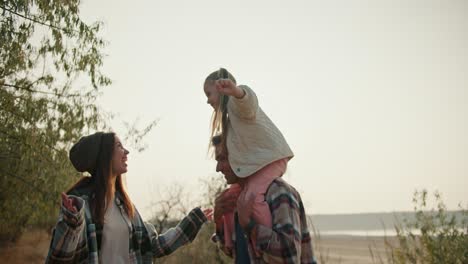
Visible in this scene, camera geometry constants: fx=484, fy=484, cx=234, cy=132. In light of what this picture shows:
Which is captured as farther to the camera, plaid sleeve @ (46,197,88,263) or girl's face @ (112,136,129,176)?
girl's face @ (112,136,129,176)

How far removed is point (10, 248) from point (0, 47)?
397 inches

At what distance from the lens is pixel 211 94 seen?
3.32m

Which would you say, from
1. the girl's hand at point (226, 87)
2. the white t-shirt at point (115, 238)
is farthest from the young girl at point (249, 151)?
the white t-shirt at point (115, 238)

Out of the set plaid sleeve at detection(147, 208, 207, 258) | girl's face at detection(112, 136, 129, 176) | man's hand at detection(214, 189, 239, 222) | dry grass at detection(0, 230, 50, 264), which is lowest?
dry grass at detection(0, 230, 50, 264)

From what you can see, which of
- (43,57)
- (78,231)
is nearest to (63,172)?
(43,57)

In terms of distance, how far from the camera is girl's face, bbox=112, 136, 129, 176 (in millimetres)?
3746

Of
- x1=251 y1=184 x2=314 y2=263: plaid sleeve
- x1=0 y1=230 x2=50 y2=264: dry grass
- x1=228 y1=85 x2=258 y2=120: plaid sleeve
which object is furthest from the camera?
x1=0 y1=230 x2=50 y2=264: dry grass

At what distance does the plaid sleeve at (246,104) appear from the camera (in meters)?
2.85

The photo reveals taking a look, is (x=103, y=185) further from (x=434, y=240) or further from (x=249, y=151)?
(x=434, y=240)

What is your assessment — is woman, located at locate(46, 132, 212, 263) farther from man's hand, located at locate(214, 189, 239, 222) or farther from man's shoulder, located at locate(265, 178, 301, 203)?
man's shoulder, located at locate(265, 178, 301, 203)

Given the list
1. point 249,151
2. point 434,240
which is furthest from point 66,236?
point 434,240

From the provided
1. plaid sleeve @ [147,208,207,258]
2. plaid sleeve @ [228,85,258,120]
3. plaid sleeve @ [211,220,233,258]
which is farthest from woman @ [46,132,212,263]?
plaid sleeve @ [228,85,258,120]

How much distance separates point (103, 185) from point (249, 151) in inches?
49.2

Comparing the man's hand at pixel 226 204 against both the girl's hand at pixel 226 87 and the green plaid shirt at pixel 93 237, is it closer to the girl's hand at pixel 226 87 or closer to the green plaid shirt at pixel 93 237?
the girl's hand at pixel 226 87
